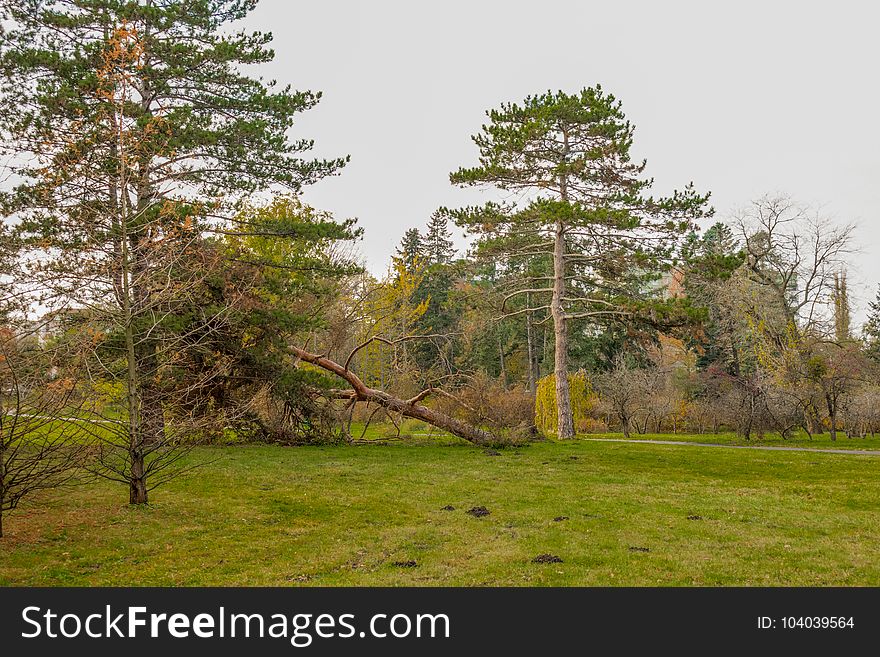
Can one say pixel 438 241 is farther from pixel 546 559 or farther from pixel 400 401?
pixel 546 559

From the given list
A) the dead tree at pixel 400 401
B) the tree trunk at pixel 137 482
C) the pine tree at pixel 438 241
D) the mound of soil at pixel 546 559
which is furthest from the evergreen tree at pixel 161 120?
the pine tree at pixel 438 241

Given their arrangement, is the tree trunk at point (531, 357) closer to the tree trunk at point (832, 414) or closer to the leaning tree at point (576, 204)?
the leaning tree at point (576, 204)

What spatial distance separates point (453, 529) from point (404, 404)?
35.6 feet

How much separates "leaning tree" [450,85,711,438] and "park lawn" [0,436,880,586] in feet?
29.1

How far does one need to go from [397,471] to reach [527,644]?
31.3 ft

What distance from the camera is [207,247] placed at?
1562 centimetres

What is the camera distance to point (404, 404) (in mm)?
19141

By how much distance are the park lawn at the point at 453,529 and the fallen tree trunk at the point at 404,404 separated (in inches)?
195

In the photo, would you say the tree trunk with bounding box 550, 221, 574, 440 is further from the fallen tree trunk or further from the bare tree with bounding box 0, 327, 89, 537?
the bare tree with bounding box 0, 327, 89, 537

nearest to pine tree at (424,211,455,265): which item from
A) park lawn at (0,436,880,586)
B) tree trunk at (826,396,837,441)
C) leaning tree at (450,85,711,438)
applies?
leaning tree at (450,85,711,438)

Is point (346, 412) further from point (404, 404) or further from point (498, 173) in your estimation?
point (498, 173)

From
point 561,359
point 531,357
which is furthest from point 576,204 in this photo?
point 531,357

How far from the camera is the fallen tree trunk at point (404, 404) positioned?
19141mm

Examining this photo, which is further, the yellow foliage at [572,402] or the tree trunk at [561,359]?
the yellow foliage at [572,402]
